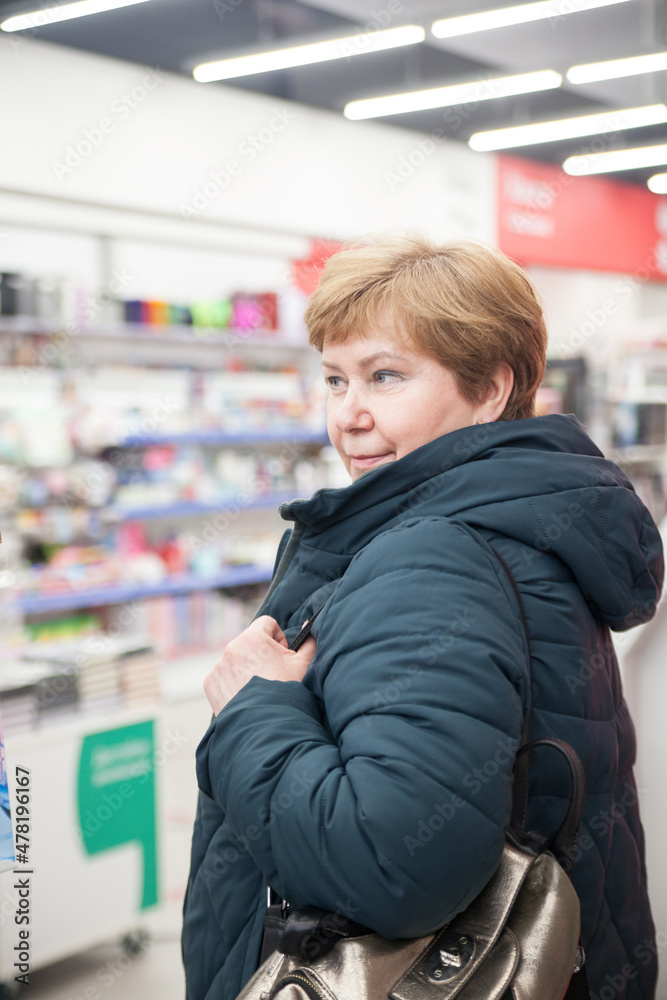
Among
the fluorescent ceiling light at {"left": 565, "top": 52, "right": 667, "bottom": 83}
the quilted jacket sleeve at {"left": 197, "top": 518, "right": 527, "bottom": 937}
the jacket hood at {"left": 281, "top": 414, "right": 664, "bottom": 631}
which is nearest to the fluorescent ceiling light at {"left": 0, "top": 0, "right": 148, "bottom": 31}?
the fluorescent ceiling light at {"left": 565, "top": 52, "right": 667, "bottom": 83}

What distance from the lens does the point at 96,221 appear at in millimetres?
5500

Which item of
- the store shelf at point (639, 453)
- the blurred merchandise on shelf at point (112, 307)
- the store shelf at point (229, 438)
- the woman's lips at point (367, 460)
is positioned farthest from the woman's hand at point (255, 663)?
the store shelf at point (639, 453)

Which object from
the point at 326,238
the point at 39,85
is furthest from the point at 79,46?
the point at 326,238

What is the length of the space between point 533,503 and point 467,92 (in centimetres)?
495

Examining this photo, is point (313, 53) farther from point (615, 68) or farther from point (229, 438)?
point (229, 438)

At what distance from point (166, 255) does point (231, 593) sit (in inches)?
90.2

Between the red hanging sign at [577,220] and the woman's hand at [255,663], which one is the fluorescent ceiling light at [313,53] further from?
the woman's hand at [255,663]

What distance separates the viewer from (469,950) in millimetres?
871

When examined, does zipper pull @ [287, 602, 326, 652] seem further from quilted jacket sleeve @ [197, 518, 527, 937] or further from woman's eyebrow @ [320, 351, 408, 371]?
woman's eyebrow @ [320, 351, 408, 371]

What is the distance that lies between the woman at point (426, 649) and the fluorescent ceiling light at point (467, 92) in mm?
4508

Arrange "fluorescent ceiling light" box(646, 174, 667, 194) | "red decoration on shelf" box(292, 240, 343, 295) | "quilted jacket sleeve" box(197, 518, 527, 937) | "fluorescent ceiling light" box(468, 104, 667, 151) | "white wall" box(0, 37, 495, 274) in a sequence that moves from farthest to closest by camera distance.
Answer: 1. "fluorescent ceiling light" box(646, 174, 667, 194)
2. "red decoration on shelf" box(292, 240, 343, 295)
3. "fluorescent ceiling light" box(468, 104, 667, 151)
4. "white wall" box(0, 37, 495, 274)
5. "quilted jacket sleeve" box(197, 518, 527, 937)

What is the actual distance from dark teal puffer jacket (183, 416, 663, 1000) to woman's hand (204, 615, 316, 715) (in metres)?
0.04

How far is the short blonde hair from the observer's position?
43.5 inches

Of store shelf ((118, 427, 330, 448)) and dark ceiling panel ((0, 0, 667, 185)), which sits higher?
dark ceiling panel ((0, 0, 667, 185))
